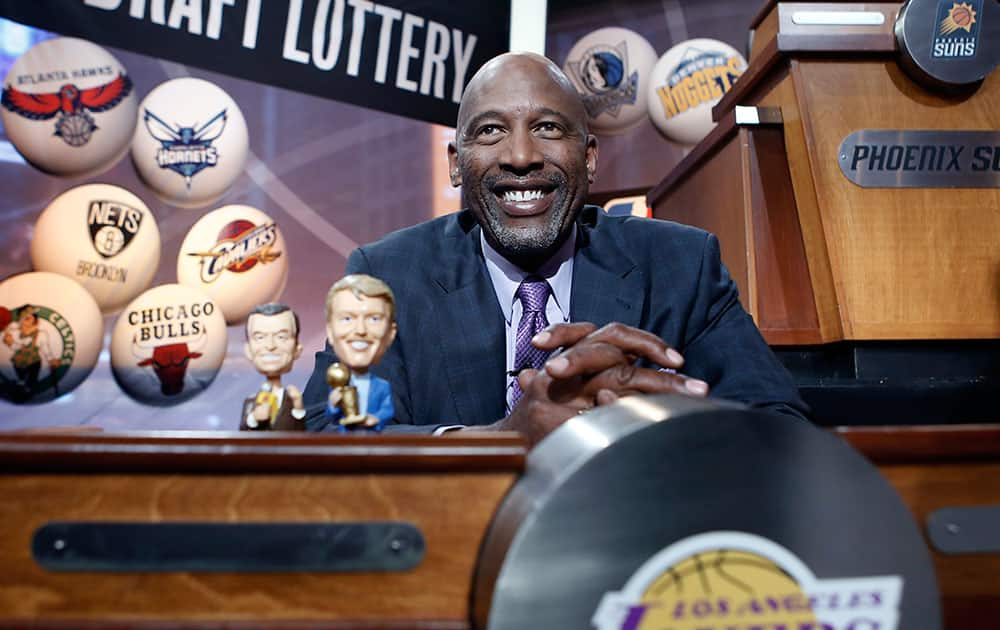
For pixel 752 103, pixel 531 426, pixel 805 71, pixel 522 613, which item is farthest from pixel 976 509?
pixel 752 103

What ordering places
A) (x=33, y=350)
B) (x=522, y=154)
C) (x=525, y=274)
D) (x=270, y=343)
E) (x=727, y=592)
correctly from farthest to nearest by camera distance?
(x=33, y=350) → (x=525, y=274) → (x=522, y=154) → (x=270, y=343) → (x=727, y=592)

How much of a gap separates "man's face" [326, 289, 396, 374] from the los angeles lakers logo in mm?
372

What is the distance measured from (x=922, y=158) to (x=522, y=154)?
2.43 feet

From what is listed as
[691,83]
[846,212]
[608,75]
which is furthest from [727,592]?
[608,75]

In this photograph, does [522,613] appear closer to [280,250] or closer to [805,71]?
[805,71]

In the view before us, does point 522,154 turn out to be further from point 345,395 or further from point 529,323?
point 345,395

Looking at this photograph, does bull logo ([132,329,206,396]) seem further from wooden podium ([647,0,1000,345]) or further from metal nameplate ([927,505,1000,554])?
metal nameplate ([927,505,1000,554])

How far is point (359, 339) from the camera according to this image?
772 mm

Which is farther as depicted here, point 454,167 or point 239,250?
point 239,250

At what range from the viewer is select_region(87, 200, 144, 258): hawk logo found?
2494mm

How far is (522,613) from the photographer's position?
47cm

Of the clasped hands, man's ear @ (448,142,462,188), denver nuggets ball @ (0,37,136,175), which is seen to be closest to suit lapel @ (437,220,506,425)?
man's ear @ (448,142,462,188)

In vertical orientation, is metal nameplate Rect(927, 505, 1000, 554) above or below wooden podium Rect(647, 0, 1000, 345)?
below

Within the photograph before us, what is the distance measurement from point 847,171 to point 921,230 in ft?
0.55
